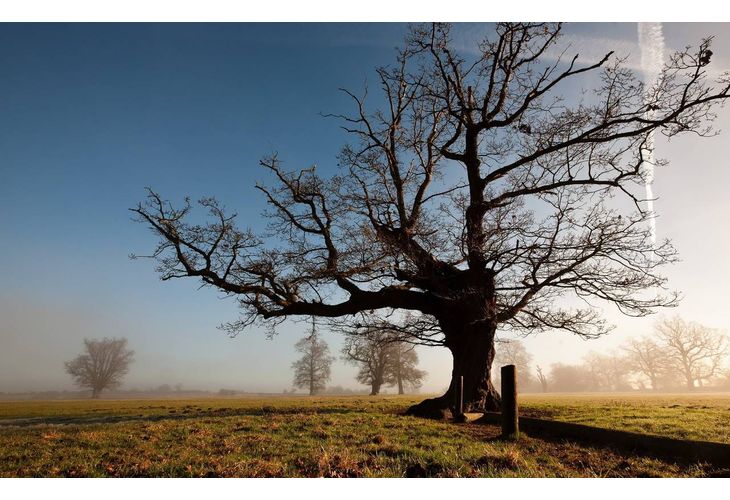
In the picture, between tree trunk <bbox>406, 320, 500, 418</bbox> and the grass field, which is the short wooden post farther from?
tree trunk <bbox>406, 320, 500, 418</bbox>

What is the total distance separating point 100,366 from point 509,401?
65.9 meters

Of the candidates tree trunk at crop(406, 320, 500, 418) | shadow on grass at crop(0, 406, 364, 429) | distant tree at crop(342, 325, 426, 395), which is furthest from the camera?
distant tree at crop(342, 325, 426, 395)

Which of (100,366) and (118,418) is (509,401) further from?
(100,366)

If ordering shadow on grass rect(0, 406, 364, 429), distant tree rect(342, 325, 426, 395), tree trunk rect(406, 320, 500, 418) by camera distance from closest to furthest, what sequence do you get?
shadow on grass rect(0, 406, 364, 429), tree trunk rect(406, 320, 500, 418), distant tree rect(342, 325, 426, 395)

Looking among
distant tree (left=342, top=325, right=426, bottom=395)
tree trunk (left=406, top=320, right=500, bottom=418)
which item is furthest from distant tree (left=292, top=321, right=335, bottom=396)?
tree trunk (left=406, top=320, right=500, bottom=418)

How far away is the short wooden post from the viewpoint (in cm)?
926

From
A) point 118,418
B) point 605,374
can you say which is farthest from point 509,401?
point 605,374

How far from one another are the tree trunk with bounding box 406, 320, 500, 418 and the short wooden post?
5.81 metres

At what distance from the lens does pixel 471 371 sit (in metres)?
16.4

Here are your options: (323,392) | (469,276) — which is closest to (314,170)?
(469,276)

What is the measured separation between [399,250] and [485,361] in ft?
17.8

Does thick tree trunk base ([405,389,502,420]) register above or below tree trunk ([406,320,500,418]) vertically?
below

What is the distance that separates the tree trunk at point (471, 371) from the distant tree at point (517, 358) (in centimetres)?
3145

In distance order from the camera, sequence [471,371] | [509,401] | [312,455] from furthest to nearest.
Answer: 1. [471,371]
2. [509,401]
3. [312,455]
